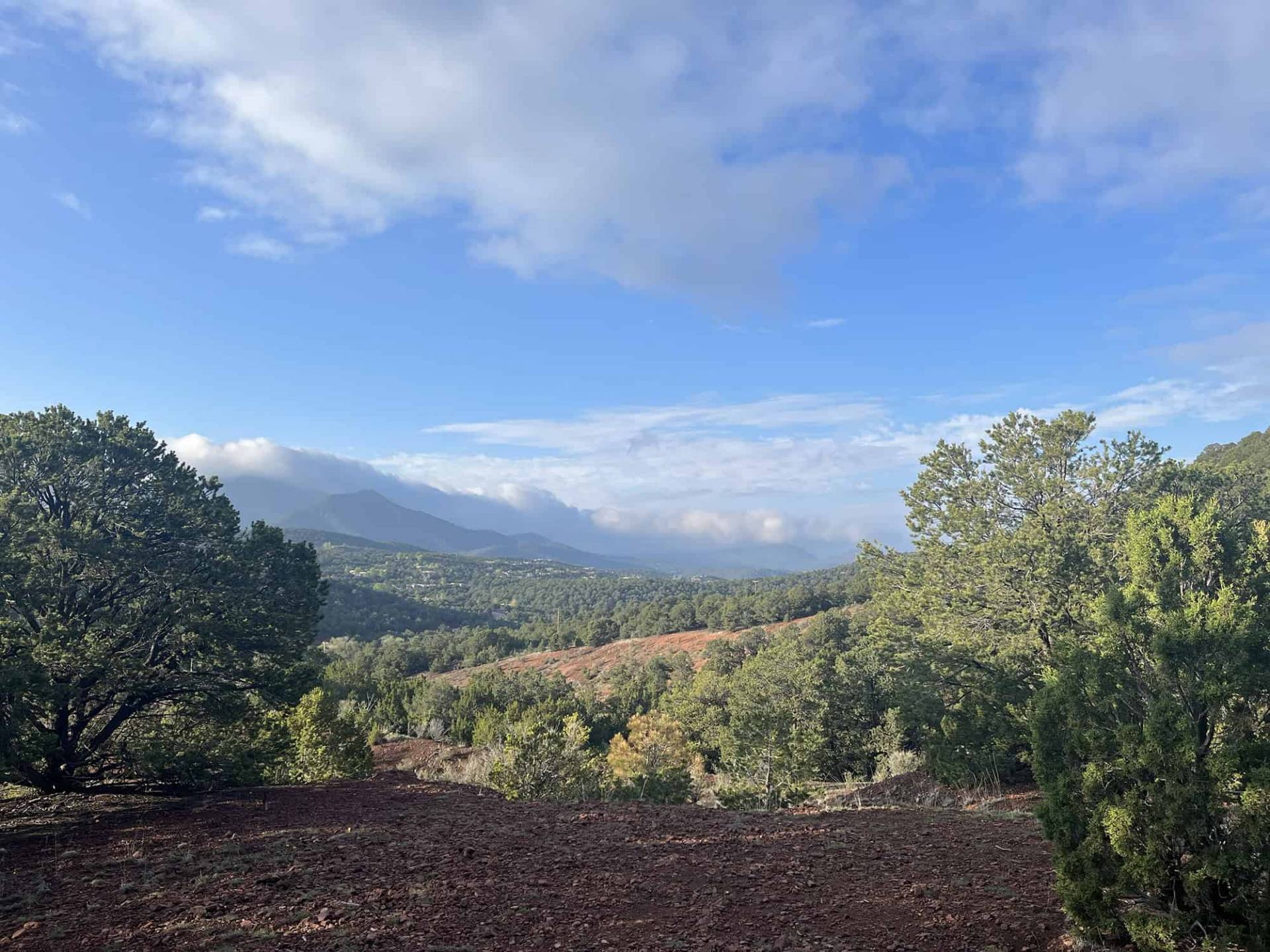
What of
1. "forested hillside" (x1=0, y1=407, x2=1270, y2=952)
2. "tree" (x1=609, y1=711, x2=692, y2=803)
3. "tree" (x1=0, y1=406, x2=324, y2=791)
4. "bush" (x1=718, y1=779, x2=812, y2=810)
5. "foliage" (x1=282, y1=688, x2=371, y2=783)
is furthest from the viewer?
"tree" (x1=609, y1=711, x2=692, y2=803)

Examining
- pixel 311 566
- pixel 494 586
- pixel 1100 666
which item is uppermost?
pixel 311 566

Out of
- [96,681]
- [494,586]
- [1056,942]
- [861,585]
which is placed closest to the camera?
[1056,942]

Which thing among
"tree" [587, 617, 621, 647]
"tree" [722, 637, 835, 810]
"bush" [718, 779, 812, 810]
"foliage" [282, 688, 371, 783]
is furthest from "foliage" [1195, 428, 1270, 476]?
"tree" [587, 617, 621, 647]

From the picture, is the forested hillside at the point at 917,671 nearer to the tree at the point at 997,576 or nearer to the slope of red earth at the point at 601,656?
the tree at the point at 997,576

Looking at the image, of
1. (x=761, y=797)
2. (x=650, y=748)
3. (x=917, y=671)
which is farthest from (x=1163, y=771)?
(x=650, y=748)

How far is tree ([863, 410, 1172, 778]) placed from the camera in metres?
15.6

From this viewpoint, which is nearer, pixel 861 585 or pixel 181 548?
pixel 181 548

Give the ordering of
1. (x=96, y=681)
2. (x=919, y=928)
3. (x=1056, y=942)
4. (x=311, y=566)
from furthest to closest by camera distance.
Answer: (x=311, y=566)
(x=96, y=681)
(x=919, y=928)
(x=1056, y=942)

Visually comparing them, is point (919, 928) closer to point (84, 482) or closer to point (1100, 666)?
point (1100, 666)

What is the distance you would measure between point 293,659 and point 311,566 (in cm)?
218

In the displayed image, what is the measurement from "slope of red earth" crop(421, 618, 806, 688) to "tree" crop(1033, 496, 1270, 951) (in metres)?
56.0

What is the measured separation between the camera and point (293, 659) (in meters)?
13.6

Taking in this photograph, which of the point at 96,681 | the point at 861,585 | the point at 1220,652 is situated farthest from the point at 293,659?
the point at 861,585

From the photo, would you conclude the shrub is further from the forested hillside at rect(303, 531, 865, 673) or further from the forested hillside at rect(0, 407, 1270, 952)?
the forested hillside at rect(303, 531, 865, 673)
